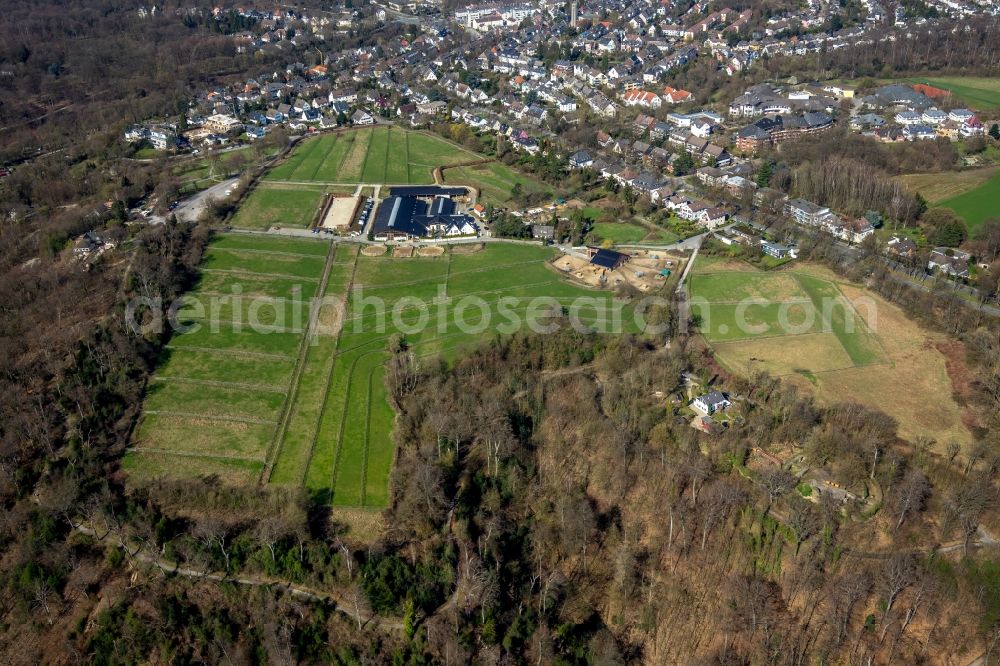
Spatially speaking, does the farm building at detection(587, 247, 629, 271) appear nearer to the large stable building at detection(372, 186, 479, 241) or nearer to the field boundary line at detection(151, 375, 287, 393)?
the large stable building at detection(372, 186, 479, 241)

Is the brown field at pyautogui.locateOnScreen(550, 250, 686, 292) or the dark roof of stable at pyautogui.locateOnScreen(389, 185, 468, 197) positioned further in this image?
the dark roof of stable at pyautogui.locateOnScreen(389, 185, 468, 197)

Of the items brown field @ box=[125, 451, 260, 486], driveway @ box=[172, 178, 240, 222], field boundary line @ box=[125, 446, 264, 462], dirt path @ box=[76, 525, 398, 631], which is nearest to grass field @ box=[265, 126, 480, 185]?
driveway @ box=[172, 178, 240, 222]

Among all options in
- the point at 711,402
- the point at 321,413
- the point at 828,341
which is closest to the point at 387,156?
the point at 321,413

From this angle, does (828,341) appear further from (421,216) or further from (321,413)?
(421,216)

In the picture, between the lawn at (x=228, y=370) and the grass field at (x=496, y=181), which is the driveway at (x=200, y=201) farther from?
the grass field at (x=496, y=181)

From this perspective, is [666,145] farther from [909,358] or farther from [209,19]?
[209,19]

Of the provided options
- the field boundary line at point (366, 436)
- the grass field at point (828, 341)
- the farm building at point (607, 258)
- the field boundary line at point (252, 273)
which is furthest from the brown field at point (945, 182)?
the field boundary line at point (252, 273)

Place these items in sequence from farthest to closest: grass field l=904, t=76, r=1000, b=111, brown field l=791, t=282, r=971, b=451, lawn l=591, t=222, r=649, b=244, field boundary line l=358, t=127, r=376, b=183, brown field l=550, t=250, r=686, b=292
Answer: grass field l=904, t=76, r=1000, b=111 < field boundary line l=358, t=127, r=376, b=183 < lawn l=591, t=222, r=649, b=244 < brown field l=550, t=250, r=686, b=292 < brown field l=791, t=282, r=971, b=451
